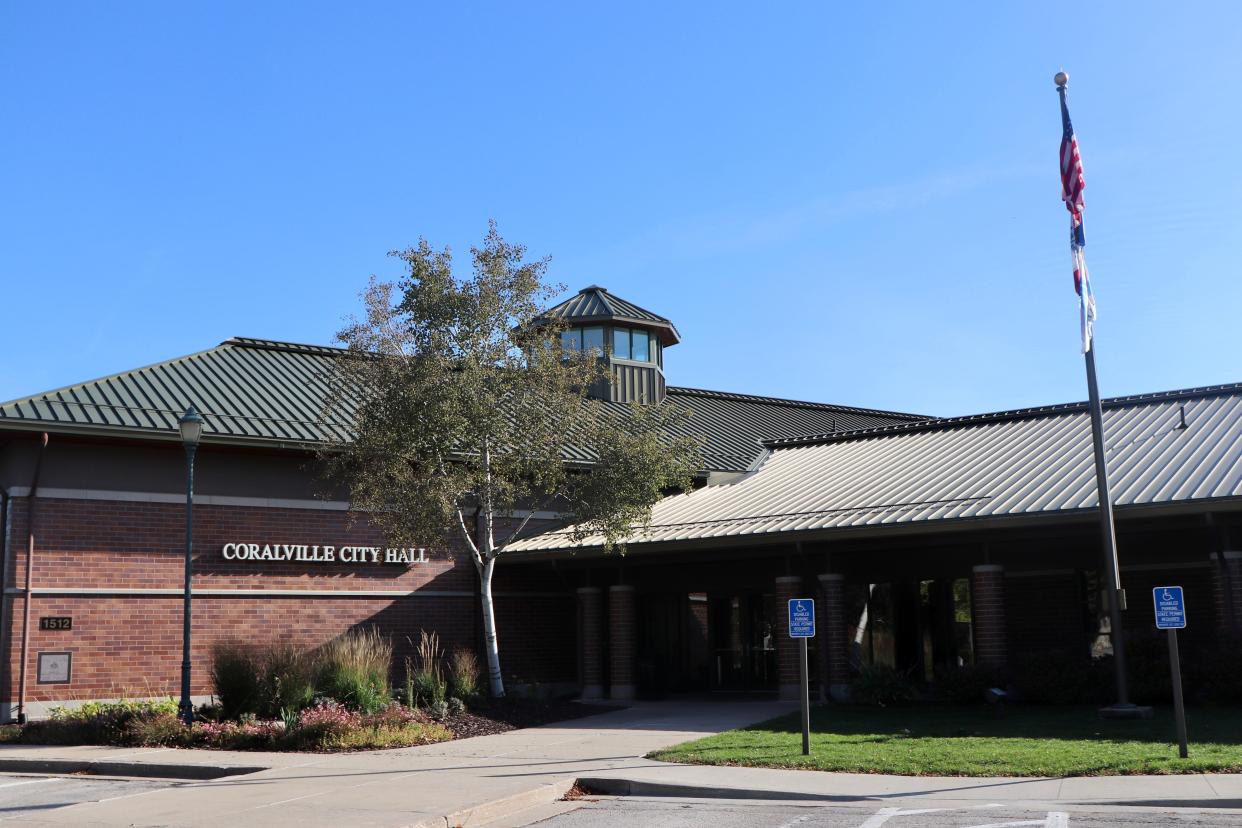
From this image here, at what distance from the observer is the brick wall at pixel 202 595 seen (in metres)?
22.1

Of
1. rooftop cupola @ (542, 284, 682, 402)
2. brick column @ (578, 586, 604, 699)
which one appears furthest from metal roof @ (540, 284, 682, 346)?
brick column @ (578, 586, 604, 699)

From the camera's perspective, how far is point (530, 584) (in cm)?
2795

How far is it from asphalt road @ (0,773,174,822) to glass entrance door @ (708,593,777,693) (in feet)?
47.2

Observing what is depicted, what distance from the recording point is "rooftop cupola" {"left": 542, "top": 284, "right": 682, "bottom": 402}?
33.6 meters

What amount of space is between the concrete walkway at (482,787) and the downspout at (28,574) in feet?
14.7

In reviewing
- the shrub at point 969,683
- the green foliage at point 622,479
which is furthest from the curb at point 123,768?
the shrub at point 969,683

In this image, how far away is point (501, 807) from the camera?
40.5 ft

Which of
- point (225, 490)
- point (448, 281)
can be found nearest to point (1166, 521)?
point (448, 281)

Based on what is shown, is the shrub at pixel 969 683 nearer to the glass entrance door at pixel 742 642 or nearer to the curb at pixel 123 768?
the glass entrance door at pixel 742 642

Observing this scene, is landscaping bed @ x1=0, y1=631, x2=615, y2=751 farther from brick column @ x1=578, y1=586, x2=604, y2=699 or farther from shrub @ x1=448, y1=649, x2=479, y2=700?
brick column @ x1=578, y1=586, x2=604, y2=699

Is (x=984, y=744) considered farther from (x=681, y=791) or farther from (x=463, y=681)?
(x=463, y=681)

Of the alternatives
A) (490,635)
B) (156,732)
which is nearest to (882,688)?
(490,635)

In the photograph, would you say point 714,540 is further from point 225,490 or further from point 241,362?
point 241,362

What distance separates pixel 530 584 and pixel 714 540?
21.9 feet
